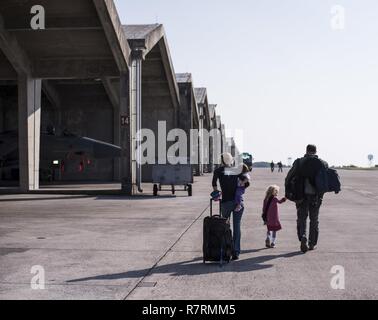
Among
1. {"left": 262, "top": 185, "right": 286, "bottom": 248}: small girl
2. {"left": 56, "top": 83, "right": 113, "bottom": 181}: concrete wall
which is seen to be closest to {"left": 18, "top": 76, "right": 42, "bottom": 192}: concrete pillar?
{"left": 56, "top": 83, "right": 113, "bottom": 181}: concrete wall

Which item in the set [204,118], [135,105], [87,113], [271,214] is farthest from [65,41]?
[204,118]

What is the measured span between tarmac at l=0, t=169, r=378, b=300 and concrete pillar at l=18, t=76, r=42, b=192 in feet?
31.2

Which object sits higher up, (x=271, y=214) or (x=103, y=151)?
(x=103, y=151)

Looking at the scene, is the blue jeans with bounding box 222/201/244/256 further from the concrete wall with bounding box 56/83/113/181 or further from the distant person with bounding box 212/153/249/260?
the concrete wall with bounding box 56/83/113/181

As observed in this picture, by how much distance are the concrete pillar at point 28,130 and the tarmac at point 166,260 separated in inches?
374

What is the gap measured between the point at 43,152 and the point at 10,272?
24.3 m

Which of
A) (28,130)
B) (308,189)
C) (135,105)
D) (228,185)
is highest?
(135,105)

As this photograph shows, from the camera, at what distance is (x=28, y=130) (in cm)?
2339

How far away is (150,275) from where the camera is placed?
6.93 m

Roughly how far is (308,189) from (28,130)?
17191mm

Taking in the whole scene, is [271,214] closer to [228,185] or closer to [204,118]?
[228,185]

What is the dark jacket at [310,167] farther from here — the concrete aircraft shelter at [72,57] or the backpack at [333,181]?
the concrete aircraft shelter at [72,57]

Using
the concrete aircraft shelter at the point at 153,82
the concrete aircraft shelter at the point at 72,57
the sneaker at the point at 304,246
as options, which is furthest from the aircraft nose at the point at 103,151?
the sneaker at the point at 304,246
